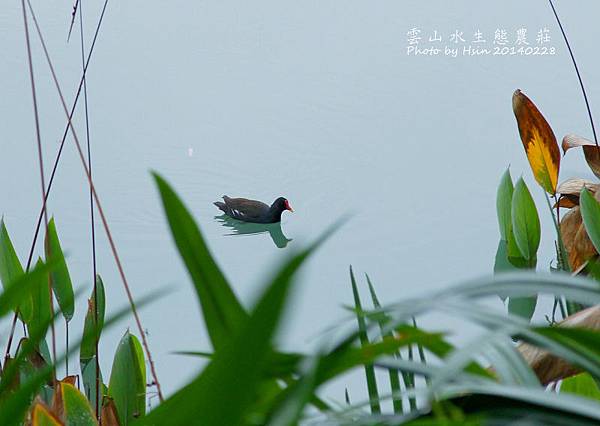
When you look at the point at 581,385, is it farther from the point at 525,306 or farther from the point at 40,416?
the point at 525,306

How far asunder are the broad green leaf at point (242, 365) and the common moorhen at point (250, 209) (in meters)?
1.90

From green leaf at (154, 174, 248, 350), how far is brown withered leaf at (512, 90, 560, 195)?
2.23 ft

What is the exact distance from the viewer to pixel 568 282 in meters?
0.18

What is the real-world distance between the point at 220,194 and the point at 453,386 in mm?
1857

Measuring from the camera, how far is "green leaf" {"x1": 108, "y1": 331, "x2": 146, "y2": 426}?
750 mm

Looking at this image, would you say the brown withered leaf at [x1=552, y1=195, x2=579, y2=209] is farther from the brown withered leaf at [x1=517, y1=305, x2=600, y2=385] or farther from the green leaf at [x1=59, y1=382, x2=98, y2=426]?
the brown withered leaf at [x1=517, y1=305, x2=600, y2=385]

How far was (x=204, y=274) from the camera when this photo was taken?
163mm

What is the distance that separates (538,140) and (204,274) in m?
0.73

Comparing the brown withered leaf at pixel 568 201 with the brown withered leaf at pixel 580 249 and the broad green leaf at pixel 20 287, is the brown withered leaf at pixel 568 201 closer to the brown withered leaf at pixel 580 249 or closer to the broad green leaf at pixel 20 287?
the brown withered leaf at pixel 580 249

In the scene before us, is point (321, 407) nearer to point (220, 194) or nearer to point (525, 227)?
point (525, 227)

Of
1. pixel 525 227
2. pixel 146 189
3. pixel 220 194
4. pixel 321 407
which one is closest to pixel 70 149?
pixel 146 189

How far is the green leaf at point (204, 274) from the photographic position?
15 cm

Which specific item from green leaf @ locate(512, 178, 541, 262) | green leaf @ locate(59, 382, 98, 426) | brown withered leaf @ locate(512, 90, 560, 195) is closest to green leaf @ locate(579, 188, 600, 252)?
brown withered leaf @ locate(512, 90, 560, 195)

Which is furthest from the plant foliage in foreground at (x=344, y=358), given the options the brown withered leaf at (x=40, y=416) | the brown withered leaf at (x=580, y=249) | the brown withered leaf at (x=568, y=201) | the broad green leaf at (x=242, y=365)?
the brown withered leaf at (x=568, y=201)
